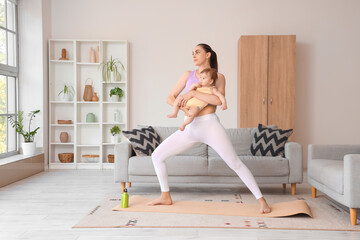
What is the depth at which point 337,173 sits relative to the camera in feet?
11.2

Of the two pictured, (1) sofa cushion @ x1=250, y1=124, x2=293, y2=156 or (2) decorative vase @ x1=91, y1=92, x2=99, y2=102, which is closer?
(1) sofa cushion @ x1=250, y1=124, x2=293, y2=156

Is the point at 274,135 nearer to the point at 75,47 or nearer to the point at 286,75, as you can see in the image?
the point at 286,75

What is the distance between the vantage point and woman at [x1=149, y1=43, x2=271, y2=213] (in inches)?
135

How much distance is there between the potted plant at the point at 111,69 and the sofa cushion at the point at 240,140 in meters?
2.38

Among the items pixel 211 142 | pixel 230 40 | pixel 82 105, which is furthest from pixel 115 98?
pixel 211 142

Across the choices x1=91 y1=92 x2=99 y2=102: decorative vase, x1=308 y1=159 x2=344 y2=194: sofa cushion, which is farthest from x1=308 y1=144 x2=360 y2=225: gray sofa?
x1=91 y1=92 x2=99 y2=102: decorative vase

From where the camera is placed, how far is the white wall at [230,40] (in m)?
6.55

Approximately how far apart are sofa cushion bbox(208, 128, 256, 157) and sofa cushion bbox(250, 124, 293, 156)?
11 cm

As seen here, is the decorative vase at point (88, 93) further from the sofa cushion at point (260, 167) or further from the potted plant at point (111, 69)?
the sofa cushion at point (260, 167)

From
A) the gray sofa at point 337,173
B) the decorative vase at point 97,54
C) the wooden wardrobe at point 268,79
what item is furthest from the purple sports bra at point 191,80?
the decorative vase at point 97,54

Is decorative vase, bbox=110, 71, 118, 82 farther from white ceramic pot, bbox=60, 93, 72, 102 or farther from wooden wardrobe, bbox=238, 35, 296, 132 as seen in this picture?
wooden wardrobe, bbox=238, 35, 296, 132

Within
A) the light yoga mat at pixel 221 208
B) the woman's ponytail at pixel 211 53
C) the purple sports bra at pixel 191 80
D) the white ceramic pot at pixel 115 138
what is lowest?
the light yoga mat at pixel 221 208

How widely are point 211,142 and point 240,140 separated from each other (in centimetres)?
154

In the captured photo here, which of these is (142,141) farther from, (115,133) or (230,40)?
(230,40)
